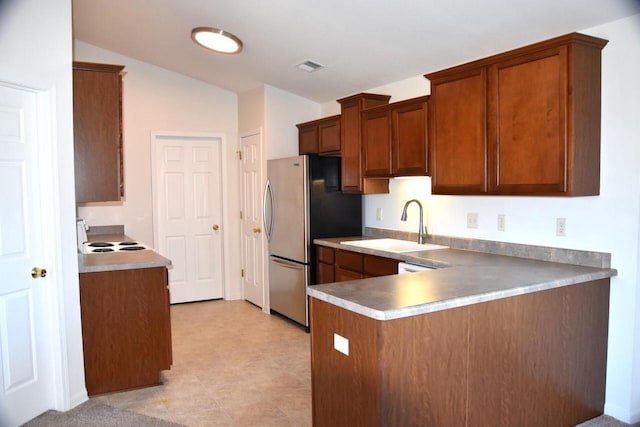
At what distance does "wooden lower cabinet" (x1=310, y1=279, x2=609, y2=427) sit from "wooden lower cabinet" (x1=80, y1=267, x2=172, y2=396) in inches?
58.4

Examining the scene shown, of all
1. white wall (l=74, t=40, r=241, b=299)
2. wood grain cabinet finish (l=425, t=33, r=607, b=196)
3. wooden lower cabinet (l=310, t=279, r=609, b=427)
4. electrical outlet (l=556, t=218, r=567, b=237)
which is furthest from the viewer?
white wall (l=74, t=40, r=241, b=299)

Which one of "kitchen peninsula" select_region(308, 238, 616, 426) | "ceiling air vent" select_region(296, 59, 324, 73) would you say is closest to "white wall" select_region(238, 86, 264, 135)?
"ceiling air vent" select_region(296, 59, 324, 73)

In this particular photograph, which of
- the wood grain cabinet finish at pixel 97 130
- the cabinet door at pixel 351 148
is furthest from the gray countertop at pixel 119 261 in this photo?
the cabinet door at pixel 351 148

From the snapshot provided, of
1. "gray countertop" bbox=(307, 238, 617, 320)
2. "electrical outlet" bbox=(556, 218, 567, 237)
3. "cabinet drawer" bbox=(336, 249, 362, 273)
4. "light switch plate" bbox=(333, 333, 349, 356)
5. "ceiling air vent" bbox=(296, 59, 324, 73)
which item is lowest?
"light switch plate" bbox=(333, 333, 349, 356)

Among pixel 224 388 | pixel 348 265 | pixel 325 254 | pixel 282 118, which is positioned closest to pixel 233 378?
pixel 224 388

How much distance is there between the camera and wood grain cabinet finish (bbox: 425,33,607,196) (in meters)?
2.59

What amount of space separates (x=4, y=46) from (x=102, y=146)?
2.98 ft

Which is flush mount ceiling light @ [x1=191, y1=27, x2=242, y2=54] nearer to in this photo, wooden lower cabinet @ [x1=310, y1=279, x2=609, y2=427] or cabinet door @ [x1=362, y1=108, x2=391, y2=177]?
cabinet door @ [x1=362, y1=108, x2=391, y2=177]

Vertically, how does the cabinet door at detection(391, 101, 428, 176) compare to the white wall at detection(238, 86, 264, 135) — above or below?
below

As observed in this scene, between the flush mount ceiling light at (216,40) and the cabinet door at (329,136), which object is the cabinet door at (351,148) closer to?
the cabinet door at (329,136)

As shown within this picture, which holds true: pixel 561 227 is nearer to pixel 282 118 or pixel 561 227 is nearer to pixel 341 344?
pixel 341 344

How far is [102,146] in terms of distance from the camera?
10.9ft

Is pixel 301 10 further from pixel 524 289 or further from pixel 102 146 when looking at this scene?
pixel 524 289

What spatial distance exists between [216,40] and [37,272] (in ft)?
7.70
